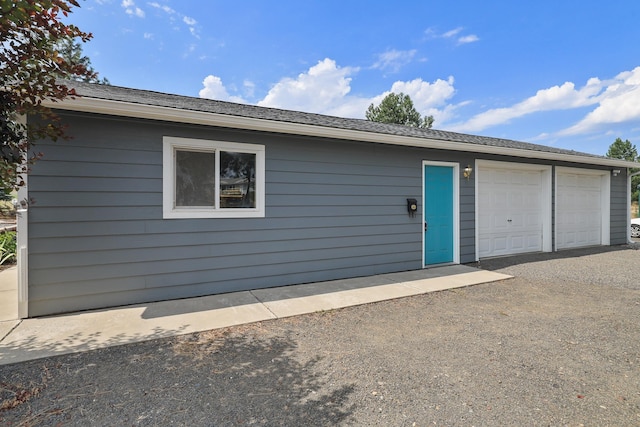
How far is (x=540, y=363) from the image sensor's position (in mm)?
2527

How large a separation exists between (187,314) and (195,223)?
4.08 feet

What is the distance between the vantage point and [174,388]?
7.11ft

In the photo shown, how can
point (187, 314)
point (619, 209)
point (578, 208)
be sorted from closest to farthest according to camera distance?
point (187, 314)
point (578, 208)
point (619, 209)

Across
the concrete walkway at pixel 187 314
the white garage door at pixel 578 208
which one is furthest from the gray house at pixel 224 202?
the white garage door at pixel 578 208

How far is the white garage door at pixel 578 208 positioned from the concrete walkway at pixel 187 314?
182 inches

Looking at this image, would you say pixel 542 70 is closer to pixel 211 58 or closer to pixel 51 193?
pixel 211 58

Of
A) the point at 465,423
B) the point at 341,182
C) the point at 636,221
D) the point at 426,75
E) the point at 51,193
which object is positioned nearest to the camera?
the point at 465,423

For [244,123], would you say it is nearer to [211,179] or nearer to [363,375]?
[211,179]

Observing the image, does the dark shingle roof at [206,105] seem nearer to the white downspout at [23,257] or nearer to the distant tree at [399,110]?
the white downspout at [23,257]

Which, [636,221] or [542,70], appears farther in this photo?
[636,221]

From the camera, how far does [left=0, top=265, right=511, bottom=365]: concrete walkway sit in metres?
2.88

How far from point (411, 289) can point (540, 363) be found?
7.32ft

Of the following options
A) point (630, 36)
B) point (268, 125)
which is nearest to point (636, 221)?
point (630, 36)

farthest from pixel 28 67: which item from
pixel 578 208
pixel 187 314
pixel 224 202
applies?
pixel 578 208
